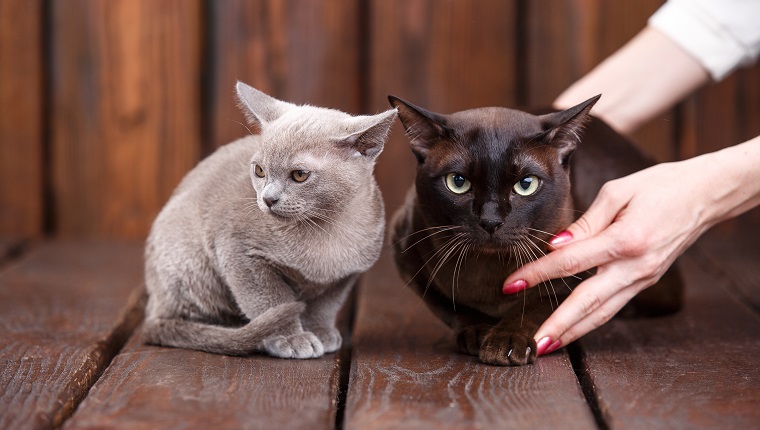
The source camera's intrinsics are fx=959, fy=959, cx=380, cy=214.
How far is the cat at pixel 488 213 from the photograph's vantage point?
66.8 inches

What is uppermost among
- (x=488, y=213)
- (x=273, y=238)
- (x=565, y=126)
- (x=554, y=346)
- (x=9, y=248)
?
(x=565, y=126)

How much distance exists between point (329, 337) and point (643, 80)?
3.62ft

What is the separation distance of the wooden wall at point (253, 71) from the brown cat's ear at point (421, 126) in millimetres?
1107

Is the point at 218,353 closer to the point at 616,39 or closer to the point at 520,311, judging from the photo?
the point at 520,311

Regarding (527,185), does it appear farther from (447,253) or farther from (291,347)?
(291,347)

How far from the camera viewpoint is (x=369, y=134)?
1.74 meters

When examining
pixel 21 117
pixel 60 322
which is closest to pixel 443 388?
pixel 60 322

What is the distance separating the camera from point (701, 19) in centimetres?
238

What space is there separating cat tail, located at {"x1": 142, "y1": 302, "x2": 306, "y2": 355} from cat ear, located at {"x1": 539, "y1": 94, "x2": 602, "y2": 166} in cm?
56

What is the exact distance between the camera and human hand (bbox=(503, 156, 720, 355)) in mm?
1730

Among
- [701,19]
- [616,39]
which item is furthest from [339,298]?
[616,39]

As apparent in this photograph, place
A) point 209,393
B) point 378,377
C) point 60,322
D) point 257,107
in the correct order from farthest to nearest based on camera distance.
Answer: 1. point 60,322
2. point 257,107
3. point 378,377
4. point 209,393

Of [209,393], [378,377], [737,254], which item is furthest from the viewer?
[737,254]

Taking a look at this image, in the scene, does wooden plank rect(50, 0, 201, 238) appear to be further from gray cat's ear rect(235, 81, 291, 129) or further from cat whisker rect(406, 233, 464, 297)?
cat whisker rect(406, 233, 464, 297)
